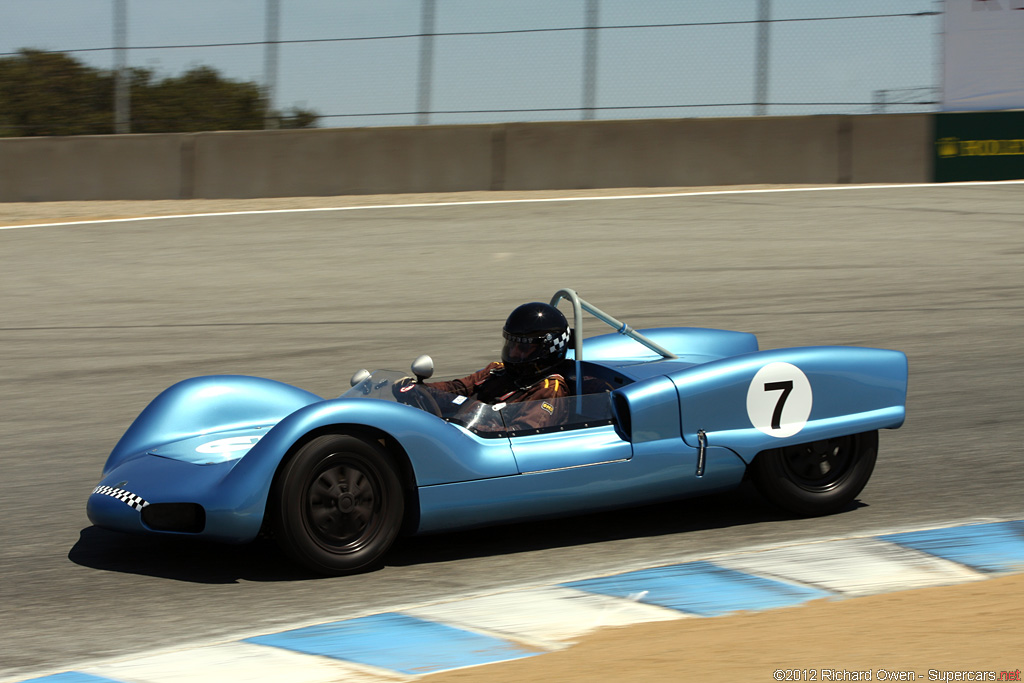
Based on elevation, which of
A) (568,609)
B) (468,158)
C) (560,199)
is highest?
(468,158)

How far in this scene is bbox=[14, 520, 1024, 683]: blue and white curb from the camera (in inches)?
139

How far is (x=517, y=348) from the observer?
514 centimetres

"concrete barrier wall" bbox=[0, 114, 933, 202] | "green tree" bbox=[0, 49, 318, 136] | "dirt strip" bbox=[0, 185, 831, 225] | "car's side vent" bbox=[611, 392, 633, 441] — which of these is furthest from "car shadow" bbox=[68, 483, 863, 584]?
"green tree" bbox=[0, 49, 318, 136]

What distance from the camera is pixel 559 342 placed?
5.18 meters

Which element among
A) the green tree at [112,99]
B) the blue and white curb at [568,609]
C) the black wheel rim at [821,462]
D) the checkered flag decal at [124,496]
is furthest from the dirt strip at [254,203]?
the blue and white curb at [568,609]

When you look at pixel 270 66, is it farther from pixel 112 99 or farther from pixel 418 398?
pixel 418 398

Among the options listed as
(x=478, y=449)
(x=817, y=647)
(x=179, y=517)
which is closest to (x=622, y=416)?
(x=478, y=449)

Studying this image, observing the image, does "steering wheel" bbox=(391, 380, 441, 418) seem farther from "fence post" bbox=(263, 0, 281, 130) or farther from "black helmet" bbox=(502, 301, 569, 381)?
"fence post" bbox=(263, 0, 281, 130)

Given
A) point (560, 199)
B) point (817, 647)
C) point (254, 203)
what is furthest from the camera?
point (254, 203)

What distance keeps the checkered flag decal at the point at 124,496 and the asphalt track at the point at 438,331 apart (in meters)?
0.29

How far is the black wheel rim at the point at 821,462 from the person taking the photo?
16.8 feet

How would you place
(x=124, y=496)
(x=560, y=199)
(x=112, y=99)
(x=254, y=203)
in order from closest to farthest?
(x=124, y=496), (x=560, y=199), (x=254, y=203), (x=112, y=99)

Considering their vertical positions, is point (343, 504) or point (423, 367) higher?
point (423, 367)

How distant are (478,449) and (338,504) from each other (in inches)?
23.7
